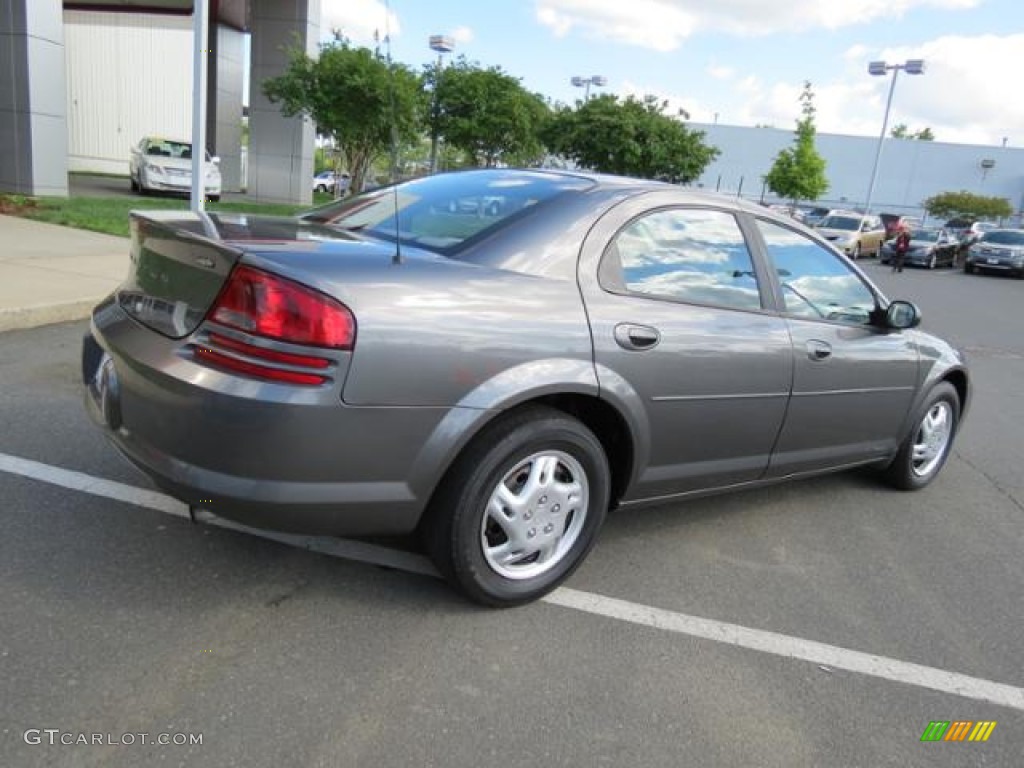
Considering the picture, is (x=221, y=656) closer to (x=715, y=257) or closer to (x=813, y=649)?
(x=813, y=649)

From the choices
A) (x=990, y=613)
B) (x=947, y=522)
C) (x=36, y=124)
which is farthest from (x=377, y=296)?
(x=36, y=124)

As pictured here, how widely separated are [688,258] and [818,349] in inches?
33.2

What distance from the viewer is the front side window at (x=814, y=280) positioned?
377 centimetres

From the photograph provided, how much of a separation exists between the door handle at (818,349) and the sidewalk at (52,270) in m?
5.88

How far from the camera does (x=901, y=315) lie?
13.5 ft

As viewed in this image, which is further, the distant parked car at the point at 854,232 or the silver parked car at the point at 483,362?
the distant parked car at the point at 854,232

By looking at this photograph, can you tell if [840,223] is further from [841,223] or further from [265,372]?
[265,372]

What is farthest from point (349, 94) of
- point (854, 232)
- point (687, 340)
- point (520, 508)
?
point (854, 232)

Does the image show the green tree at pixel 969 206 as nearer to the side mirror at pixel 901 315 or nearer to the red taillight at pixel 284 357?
the side mirror at pixel 901 315

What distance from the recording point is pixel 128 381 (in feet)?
8.84

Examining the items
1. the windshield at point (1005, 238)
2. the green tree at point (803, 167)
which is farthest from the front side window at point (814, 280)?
the green tree at point (803, 167)

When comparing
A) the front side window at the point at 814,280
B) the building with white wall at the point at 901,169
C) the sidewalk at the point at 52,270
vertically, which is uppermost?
the building with white wall at the point at 901,169

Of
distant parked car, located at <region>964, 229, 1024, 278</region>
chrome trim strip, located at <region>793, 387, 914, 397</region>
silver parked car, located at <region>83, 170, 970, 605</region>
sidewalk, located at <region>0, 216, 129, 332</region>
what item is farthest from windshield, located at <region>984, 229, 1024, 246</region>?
silver parked car, located at <region>83, 170, 970, 605</region>

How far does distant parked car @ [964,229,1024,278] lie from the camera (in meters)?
26.5
